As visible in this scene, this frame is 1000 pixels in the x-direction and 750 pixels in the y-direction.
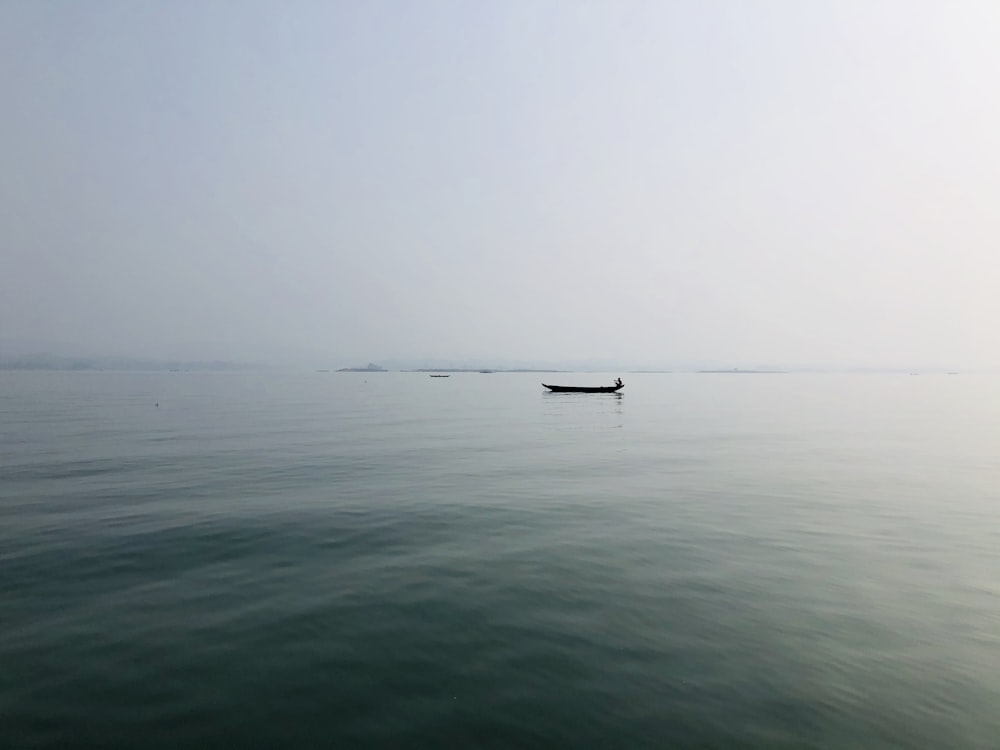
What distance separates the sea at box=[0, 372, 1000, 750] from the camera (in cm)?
816

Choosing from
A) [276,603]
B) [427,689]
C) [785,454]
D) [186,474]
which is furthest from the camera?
[785,454]

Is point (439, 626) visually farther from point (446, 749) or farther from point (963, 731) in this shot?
point (963, 731)

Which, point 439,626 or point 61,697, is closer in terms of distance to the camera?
point 61,697

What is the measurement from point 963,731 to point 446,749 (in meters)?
7.81

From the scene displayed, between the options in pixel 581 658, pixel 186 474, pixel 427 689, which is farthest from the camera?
pixel 186 474

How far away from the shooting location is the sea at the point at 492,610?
8164 mm

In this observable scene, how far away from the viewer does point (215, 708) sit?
8.27 metres

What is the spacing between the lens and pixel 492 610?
11914 mm

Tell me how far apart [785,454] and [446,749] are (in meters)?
36.4

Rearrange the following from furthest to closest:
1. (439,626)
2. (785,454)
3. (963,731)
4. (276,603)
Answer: (785,454) → (276,603) → (439,626) → (963,731)

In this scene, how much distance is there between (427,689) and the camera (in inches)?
351

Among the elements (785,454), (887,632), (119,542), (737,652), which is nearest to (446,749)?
(737,652)

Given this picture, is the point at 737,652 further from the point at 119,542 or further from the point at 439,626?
the point at 119,542

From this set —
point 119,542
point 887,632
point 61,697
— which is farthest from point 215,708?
point 887,632
